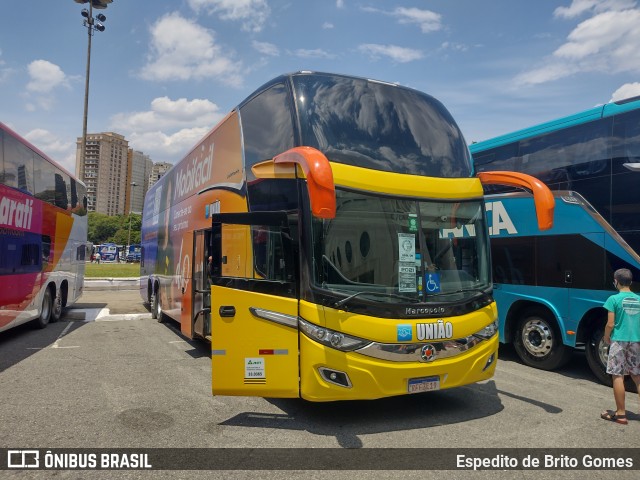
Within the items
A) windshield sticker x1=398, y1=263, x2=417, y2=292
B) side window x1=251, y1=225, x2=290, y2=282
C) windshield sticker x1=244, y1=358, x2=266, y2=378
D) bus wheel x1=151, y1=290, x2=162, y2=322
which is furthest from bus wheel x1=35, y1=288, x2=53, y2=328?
windshield sticker x1=398, y1=263, x2=417, y2=292

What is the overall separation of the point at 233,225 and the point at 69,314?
37.5 ft

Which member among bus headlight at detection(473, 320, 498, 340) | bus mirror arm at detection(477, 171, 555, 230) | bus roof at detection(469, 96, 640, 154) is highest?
bus roof at detection(469, 96, 640, 154)

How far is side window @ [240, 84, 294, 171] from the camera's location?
5379mm

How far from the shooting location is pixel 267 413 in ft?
17.5

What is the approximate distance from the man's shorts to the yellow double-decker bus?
1315 mm

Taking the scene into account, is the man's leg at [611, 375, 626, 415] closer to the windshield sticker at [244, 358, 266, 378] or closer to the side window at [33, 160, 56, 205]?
the windshield sticker at [244, 358, 266, 378]

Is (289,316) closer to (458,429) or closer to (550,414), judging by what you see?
(458,429)

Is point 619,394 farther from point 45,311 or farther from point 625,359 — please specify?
point 45,311

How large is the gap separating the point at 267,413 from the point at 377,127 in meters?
3.57

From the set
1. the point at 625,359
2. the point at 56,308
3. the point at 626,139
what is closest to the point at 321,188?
the point at 625,359

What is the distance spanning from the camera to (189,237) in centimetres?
895

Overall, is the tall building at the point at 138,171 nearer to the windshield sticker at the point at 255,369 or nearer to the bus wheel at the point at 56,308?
the bus wheel at the point at 56,308

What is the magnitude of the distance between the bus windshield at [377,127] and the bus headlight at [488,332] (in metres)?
1.84

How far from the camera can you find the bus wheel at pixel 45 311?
1162 centimetres
